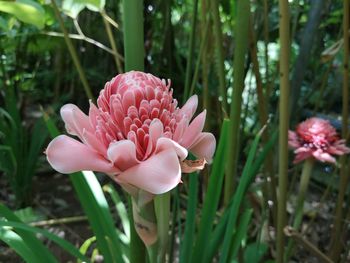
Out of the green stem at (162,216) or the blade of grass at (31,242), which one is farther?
the blade of grass at (31,242)

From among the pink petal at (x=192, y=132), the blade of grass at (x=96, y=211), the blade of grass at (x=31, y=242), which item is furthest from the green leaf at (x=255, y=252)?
the pink petal at (x=192, y=132)

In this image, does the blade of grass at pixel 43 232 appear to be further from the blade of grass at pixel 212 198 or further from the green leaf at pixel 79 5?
the green leaf at pixel 79 5

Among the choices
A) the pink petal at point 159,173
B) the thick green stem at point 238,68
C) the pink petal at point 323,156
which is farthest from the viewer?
the pink petal at point 323,156

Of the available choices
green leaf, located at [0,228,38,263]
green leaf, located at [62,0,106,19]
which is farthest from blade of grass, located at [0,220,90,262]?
green leaf, located at [62,0,106,19]

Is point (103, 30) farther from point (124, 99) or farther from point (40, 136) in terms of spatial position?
point (124, 99)

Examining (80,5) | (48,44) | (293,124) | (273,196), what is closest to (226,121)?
(273,196)

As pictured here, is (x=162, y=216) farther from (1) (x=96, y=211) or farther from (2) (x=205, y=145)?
(1) (x=96, y=211)

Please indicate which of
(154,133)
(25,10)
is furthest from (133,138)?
(25,10)

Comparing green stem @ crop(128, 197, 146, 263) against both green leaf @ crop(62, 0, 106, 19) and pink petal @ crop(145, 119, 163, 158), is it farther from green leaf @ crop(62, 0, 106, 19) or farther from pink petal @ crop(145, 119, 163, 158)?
green leaf @ crop(62, 0, 106, 19)

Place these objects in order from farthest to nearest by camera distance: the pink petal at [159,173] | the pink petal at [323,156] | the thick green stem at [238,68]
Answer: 1. the pink petal at [323,156]
2. the thick green stem at [238,68]
3. the pink petal at [159,173]
